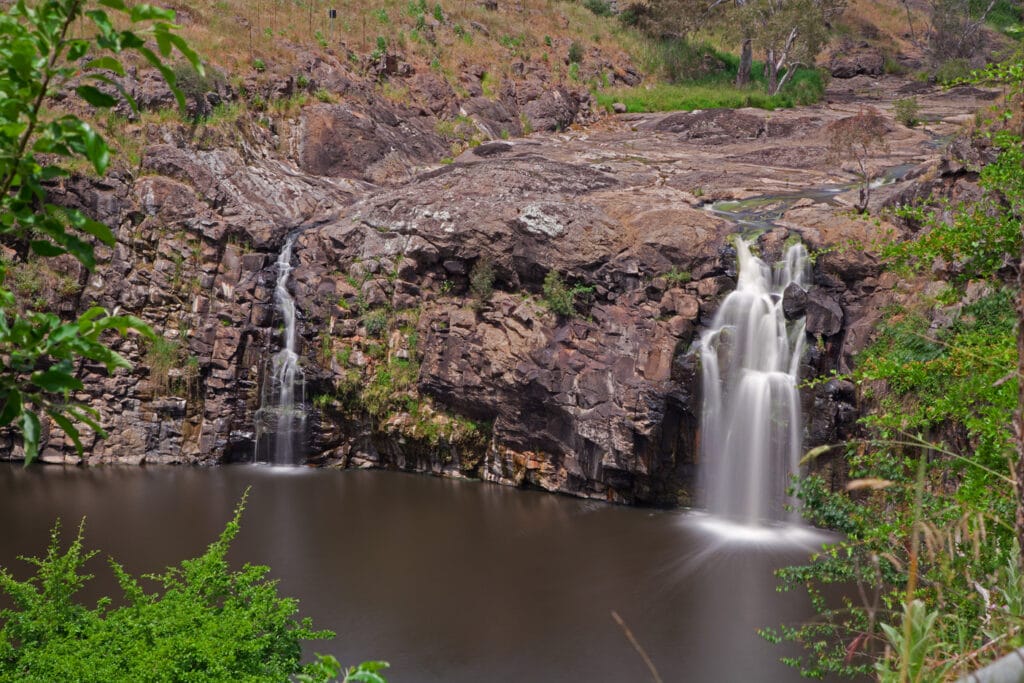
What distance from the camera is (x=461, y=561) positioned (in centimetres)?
1441

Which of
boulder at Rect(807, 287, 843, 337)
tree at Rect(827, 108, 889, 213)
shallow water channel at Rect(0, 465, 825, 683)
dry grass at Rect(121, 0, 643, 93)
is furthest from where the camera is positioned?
dry grass at Rect(121, 0, 643, 93)

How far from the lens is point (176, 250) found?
70.0 feet

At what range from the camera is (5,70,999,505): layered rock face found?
17.6 m

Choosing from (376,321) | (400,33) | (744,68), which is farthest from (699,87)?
(376,321)

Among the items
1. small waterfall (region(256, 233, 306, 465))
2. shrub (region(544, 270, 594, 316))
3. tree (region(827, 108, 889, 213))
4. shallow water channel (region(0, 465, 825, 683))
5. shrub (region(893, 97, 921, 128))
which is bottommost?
shallow water channel (region(0, 465, 825, 683))

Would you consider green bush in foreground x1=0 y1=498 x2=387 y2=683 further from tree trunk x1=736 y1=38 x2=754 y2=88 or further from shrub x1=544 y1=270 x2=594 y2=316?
tree trunk x1=736 y1=38 x2=754 y2=88

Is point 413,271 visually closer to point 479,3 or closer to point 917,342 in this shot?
point 917,342

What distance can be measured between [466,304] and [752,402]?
7.08 metres

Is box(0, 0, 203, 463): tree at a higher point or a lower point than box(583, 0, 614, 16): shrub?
lower

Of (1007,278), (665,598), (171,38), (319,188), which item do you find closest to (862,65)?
(319,188)

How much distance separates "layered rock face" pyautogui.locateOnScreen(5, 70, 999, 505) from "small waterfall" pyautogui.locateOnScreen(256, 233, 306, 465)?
290 millimetres

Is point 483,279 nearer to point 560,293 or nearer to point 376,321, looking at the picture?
point 560,293

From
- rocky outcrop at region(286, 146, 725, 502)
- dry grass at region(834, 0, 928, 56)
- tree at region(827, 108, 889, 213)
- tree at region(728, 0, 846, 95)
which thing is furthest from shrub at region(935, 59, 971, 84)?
rocky outcrop at region(286, 146, 725, 502)

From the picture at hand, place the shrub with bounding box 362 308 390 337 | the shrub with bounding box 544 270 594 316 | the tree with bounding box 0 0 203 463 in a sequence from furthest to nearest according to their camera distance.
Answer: the shrub with bounding box 362 308 390 337 < the shrub with bounding box 544 270 594 316 < the tree with bounding box 0 0 203 463
